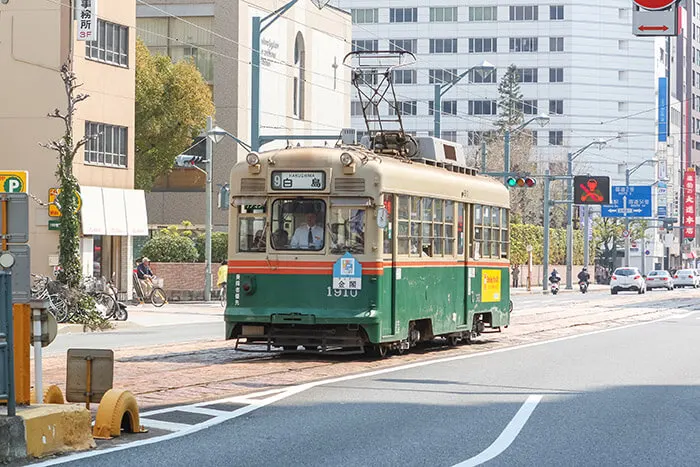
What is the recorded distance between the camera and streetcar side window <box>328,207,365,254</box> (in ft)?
67.0

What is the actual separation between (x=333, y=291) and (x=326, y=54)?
176 feet

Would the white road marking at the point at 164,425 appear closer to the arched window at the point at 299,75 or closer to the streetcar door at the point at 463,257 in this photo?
the streetcar door at the point at 463,257

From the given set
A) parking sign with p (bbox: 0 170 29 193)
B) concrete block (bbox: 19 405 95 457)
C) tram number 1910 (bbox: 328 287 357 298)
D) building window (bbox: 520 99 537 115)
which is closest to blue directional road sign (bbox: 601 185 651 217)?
building window (bbox: 520 99 537 115)

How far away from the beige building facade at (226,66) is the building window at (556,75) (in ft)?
172

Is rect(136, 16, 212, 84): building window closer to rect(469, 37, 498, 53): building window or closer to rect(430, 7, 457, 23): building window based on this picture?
rect(430, 7, 457, 23): building window

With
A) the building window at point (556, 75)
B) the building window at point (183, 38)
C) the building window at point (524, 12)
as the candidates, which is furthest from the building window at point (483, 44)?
the building window at point (183, 38)

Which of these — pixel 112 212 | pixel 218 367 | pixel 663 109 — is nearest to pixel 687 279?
pixel 663 109

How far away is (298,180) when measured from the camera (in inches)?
806

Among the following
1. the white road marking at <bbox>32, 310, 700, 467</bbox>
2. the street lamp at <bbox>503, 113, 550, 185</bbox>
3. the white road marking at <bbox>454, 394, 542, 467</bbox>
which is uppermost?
the street lamp at <bbox>503, 113, 550, 185</bbox>

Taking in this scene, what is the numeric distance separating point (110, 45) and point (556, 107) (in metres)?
77.6

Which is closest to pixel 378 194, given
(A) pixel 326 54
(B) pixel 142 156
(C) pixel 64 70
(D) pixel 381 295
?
(D) pixel 381 295

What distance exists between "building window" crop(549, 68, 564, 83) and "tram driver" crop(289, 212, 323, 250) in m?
101

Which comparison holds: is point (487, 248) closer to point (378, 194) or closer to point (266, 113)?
point (378, 194)

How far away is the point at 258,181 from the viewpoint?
2069 cm
